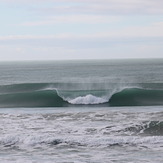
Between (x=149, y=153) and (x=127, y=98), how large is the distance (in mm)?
15676

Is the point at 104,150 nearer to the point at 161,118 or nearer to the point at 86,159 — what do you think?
the point at 86,159

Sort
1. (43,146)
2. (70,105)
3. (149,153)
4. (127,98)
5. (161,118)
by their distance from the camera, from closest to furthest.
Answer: (149,153) < (43,146) < (161,118) < (70,105) < (127,98)

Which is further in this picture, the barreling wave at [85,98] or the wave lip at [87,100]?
the barreling wave at [85,98]

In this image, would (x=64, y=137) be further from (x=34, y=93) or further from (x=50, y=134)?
(x=34, y=93)

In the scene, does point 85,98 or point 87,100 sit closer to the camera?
point 87,100

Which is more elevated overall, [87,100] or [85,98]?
[85,98]

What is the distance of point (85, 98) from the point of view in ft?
83.9

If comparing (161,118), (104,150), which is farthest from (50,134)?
(161,118)

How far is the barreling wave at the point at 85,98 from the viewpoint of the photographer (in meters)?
25.3

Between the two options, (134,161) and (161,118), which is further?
(161,118)

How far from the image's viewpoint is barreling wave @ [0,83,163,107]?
2531 centimetres

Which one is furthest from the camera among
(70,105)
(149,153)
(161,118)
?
(70,105)

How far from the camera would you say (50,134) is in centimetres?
1423

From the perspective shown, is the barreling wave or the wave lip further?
the barreling wave
